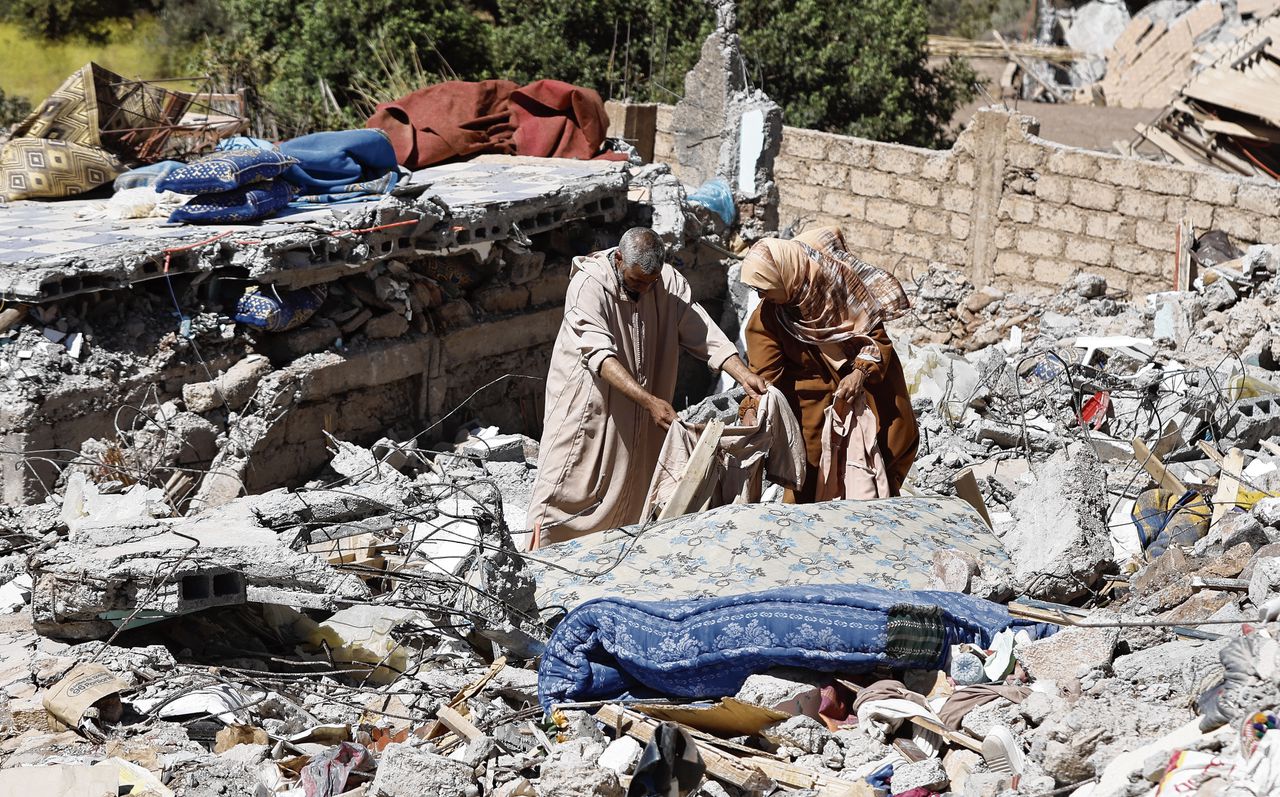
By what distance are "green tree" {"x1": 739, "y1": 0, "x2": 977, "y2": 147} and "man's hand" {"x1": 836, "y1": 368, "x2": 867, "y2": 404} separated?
10463mm

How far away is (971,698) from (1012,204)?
9.02m

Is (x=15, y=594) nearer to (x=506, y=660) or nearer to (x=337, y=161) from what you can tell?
(x=506, y=660)

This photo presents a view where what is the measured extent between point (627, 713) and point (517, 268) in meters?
5.24

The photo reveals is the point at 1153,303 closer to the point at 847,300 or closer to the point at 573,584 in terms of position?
the point at 847,300

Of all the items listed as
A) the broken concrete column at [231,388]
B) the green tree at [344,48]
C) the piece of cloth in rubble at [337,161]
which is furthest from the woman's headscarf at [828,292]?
the green tree at [344,48]

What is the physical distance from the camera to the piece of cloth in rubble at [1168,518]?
18.1ft

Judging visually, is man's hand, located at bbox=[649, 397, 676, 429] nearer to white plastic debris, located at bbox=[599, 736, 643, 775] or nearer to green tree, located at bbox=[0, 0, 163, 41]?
white plastic debris, located at bbox=[599, 736, 643, 775]

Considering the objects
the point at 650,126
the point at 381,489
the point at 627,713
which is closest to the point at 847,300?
the point at 381,489

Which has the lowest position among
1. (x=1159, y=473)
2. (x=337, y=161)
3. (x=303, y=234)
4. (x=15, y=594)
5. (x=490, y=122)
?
(x=15, y=594)

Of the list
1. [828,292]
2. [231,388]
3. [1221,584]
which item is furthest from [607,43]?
[1221,584]

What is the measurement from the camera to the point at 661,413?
5.70 meters

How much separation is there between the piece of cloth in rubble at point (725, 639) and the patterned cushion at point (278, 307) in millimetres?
3572

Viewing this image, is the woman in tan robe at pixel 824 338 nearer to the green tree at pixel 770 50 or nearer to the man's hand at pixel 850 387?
the man's hand at pixel 850 387

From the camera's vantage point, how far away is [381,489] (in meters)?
5.40
